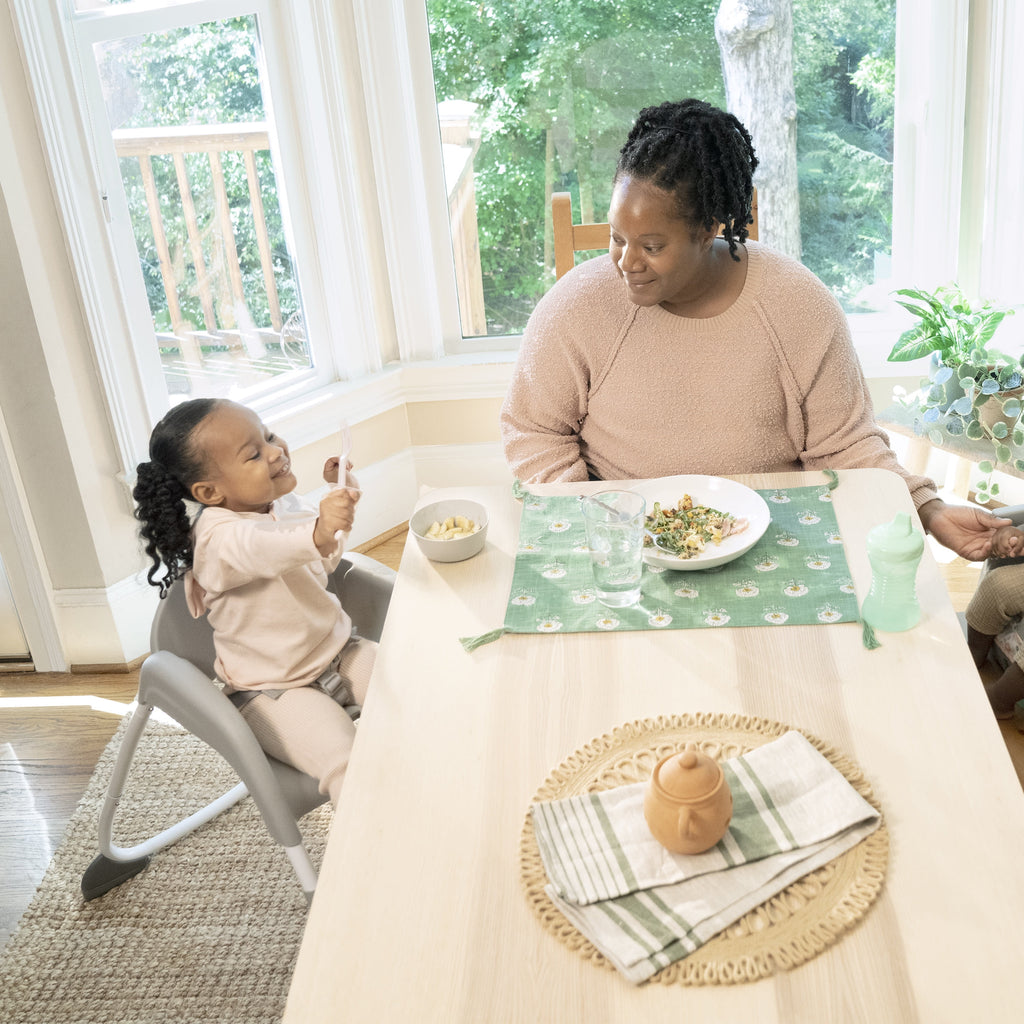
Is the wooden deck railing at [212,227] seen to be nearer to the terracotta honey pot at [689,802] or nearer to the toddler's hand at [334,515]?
the toddler's hand at [334,515]

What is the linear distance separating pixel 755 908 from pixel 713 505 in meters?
0.71

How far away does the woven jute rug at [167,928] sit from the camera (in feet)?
5.65

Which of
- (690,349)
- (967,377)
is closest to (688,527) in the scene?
(690,349)

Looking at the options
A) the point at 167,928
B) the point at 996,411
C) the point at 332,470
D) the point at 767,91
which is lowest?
the point at 167,928

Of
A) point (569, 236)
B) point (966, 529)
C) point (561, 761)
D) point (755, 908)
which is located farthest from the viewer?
point (569, 236)

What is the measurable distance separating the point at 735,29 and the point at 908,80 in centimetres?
48

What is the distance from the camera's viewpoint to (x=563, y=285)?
188cm

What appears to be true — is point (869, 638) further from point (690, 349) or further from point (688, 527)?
point (690, 349)

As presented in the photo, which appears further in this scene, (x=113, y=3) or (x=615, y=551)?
(x=113, y=3)

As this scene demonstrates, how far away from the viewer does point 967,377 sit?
2.60 m

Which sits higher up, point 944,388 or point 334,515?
point 334,515

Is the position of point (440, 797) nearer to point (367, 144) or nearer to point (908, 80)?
point (367, 144)

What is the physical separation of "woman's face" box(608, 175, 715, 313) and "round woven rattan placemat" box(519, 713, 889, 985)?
78 cm

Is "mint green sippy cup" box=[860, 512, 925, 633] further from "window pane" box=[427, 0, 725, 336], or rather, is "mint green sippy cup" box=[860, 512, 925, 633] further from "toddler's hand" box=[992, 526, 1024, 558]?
"window pane" box=[427, 0, 725, 336]
